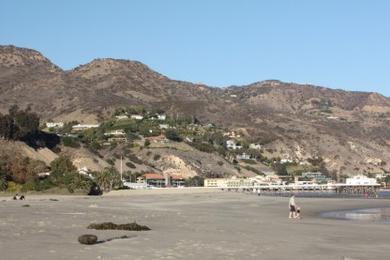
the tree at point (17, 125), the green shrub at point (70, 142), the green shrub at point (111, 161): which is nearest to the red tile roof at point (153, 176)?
the green shrub at point (111, 161)

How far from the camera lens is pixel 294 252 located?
66.7ft

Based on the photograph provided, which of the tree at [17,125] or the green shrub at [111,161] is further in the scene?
the green shrub at [111,161]

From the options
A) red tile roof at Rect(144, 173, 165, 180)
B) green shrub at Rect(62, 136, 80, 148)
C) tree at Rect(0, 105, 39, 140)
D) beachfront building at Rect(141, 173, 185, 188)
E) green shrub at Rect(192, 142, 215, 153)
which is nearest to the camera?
tree at Rect(0, 105, 39, 140)

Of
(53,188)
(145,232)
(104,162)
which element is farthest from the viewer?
(104,162)

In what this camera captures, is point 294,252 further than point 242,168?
No

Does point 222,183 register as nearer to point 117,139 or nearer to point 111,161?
point 111,161

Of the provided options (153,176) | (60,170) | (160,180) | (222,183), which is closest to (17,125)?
(60,170)

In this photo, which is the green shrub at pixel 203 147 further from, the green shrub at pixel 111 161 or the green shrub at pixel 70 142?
the green shrub at pixel 70 142

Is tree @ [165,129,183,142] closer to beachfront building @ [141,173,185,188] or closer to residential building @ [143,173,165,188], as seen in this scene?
beachfront building @ [141,173,185,188]

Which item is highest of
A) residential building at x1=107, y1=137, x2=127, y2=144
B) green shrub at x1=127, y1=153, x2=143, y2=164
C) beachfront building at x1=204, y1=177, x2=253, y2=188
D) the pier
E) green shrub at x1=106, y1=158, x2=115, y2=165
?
residential building at x1=107, y1=137, x2=127, y2=144

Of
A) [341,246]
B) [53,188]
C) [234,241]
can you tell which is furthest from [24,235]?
[53,188]

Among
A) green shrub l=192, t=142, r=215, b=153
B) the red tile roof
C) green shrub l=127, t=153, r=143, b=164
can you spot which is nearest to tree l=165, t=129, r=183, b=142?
green shrub l=192, t=142, r=215, b=153

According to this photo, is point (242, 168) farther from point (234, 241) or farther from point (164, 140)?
point (234, 241)

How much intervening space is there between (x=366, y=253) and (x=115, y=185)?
3487 inches
